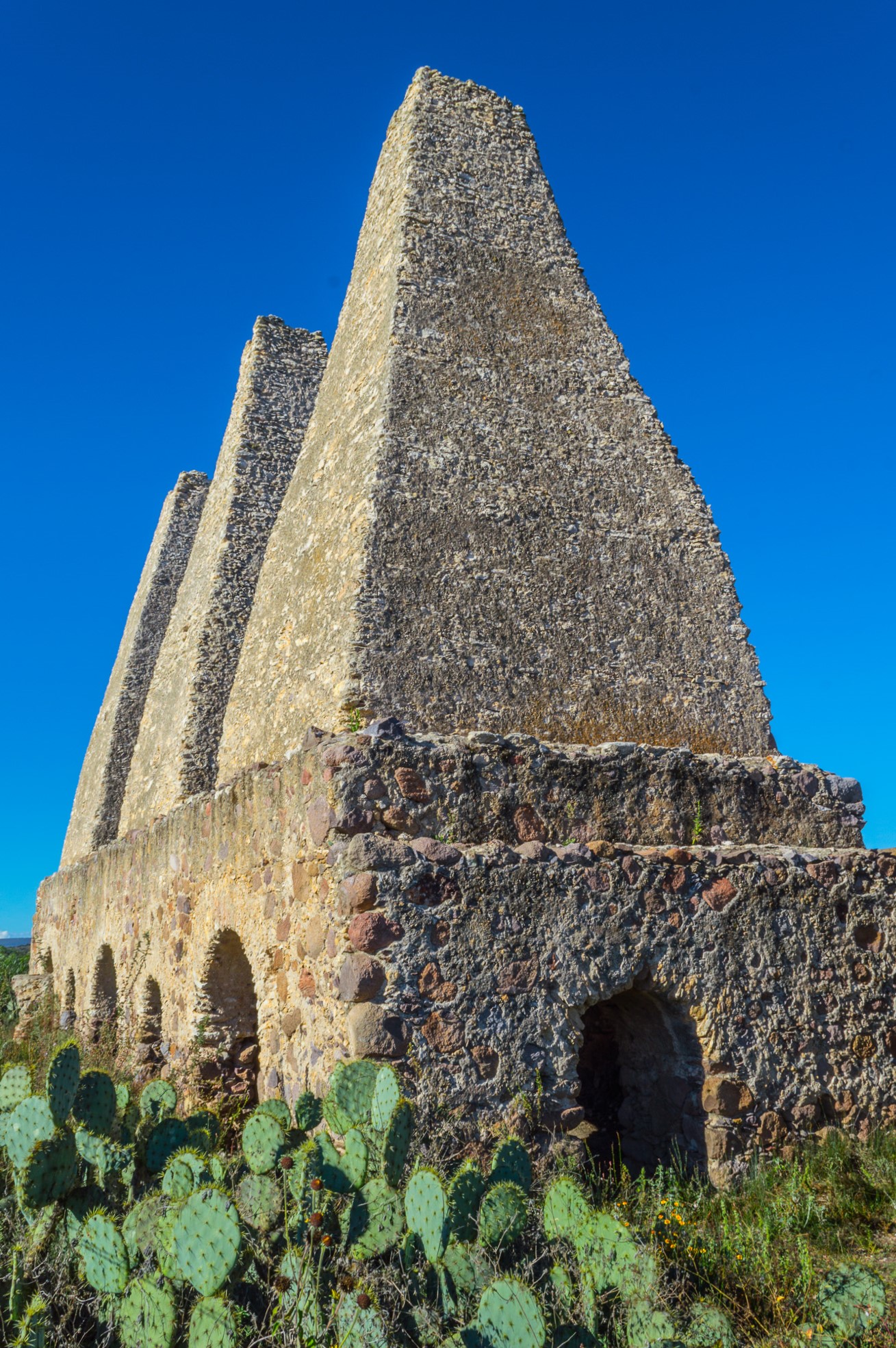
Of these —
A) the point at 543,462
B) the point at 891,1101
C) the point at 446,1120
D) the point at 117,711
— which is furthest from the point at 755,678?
the point at 117,711

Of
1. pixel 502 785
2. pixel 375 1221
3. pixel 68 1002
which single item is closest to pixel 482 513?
pixel 502 785

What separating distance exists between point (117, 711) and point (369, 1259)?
578 inches

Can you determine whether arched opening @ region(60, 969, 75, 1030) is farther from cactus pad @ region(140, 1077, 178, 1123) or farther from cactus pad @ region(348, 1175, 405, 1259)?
cactus pad @ region(348, 1175, 405, 1259)

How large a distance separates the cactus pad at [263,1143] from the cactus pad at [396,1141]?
1.95 feet

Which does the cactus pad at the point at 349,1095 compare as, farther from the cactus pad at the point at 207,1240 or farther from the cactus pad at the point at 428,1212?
the cactus pad at the point at 207,1240

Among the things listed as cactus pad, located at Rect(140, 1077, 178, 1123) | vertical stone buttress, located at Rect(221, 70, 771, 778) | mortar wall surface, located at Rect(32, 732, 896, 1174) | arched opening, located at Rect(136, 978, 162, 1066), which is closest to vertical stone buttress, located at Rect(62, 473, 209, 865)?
arched opening, located at Rect(136, 978, 162, 1066)

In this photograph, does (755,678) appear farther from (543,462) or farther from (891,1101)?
(891,1101)

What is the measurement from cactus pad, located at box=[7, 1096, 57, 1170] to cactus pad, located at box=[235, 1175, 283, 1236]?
802 mm

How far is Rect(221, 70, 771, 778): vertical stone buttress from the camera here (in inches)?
252

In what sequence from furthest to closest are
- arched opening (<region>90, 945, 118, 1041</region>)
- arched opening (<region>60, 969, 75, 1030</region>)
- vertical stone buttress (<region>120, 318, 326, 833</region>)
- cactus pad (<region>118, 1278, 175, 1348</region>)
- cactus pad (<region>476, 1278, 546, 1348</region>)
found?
vertical stone buttress (<region>120, 318, 326, 833</region>), arched opening (<region>60, 969, 75, 1030</region>), arched opening (<region>90, 945, 118, 1041</region>), cactus pad (<region>118, 1278, 175, 1348</region>), cactus pad (<region>476, 1278, 546, 1348</region>)

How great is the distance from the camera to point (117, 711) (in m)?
17.1

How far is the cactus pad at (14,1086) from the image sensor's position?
14.1 feet

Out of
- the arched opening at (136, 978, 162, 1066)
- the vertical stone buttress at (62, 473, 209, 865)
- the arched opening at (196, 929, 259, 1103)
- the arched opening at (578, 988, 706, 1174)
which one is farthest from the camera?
the vertical stone buttress at (62, 473, 209, 865)

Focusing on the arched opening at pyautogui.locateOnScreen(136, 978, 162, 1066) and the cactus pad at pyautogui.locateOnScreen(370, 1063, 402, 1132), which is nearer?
the cactus pad at pyautogui.locateOnScreen(370, 1063, 402, 1132)
